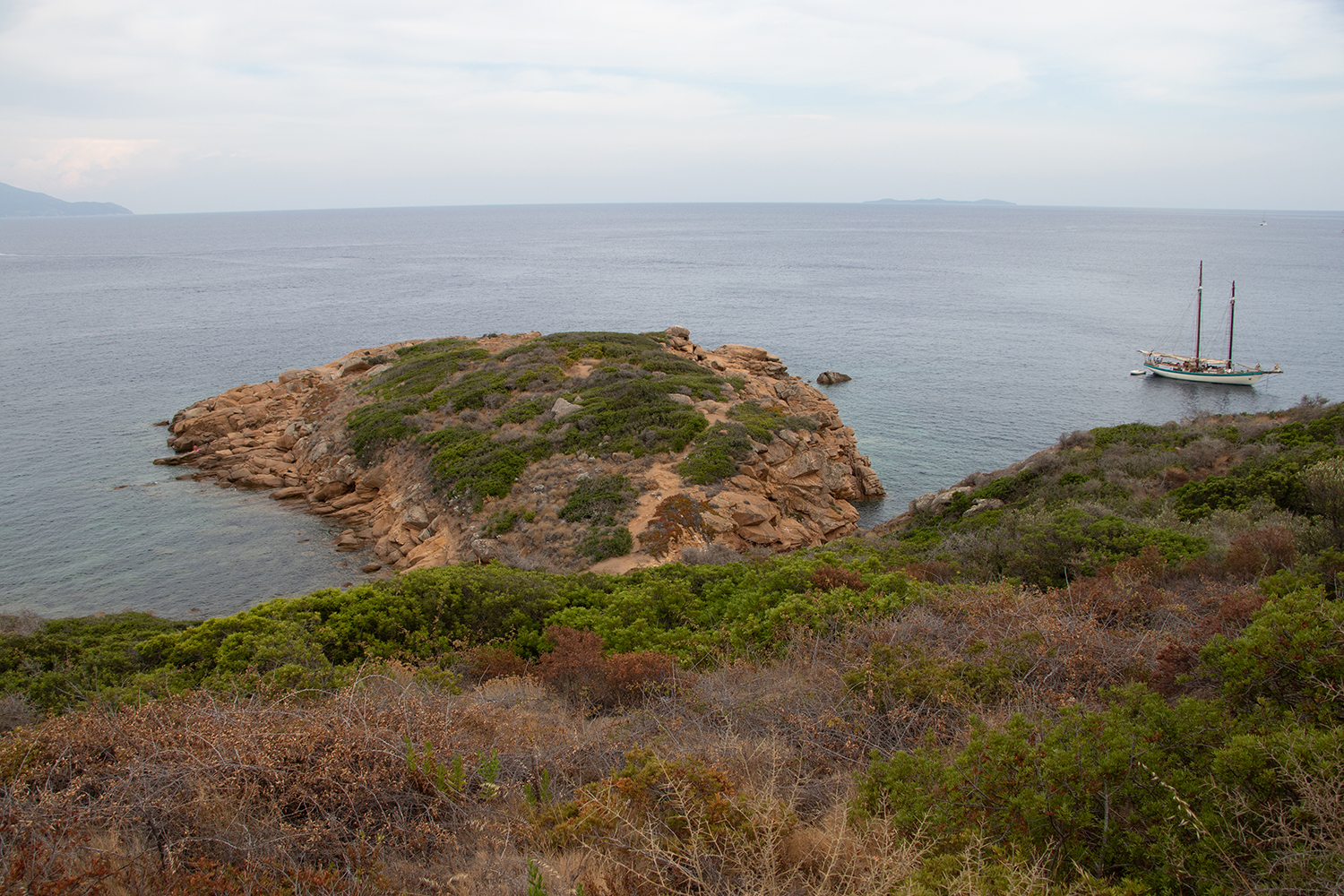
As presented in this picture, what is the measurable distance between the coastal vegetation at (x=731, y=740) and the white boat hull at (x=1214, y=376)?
4626 centimetres

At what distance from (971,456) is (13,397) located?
51951 millimetres

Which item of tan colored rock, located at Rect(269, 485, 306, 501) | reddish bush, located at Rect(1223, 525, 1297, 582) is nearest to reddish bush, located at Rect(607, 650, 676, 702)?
reddish bush, located at Rect(1223, 525, 1297, 582)

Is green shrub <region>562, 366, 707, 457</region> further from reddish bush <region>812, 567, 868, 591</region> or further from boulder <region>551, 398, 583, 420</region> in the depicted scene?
reddish bush <region>812, 567, 868, 591</region>

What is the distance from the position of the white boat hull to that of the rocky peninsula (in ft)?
102

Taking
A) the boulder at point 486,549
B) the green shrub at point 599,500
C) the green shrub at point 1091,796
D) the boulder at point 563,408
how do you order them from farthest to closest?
the boulder at point 563,408, the green shrub at point 599,500, the boulder at point 486,549, the green shrub at point 1091,796

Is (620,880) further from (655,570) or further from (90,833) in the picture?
(655,570)

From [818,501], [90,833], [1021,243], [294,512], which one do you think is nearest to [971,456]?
[818,501]

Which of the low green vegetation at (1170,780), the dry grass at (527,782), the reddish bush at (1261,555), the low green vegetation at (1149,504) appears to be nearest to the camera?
the low green vegetation at (1170,780)

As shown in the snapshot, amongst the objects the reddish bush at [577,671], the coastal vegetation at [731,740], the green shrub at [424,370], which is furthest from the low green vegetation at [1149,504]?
the green shrub at [424,370]

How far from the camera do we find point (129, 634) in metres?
11.4

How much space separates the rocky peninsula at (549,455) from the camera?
21.1m

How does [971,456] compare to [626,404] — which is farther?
[971,456]

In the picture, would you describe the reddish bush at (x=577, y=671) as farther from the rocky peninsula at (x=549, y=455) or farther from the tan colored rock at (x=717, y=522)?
the tan colored rock at (x=717, y=522)

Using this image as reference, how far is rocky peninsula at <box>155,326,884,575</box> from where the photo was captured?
21.1m
